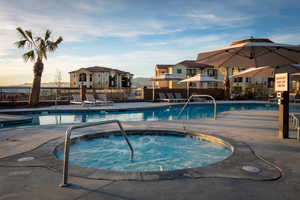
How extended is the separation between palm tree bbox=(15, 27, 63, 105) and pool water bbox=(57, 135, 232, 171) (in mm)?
11448

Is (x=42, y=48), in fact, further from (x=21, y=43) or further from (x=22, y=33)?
(x=22, y=33)

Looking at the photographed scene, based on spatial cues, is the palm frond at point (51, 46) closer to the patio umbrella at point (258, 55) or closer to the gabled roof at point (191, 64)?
the patio umbrella at point (258, 55)

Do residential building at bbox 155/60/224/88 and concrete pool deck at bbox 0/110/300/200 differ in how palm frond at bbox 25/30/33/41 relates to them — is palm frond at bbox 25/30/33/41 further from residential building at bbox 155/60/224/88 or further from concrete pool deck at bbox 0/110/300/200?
residential building at bbox 155/60/224/88

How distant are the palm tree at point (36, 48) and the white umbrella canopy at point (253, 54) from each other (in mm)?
11943

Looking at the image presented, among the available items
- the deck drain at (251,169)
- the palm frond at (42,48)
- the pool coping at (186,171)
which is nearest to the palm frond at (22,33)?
the palm frond at (42,48)

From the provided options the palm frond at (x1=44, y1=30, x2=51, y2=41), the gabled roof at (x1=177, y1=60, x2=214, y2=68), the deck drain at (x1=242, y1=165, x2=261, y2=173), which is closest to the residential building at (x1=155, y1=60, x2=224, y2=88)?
the gabled roof at (x1=177, y1=60, x2=214, y2=68)

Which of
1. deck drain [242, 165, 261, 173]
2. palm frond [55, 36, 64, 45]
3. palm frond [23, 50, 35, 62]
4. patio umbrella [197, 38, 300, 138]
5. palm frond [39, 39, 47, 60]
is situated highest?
palm frond [55, 36, 64, 45]

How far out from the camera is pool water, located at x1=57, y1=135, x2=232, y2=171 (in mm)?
4965

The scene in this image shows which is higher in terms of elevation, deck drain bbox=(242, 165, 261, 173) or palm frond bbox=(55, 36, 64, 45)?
palm frond bbox=(55, 36, 64, 45)

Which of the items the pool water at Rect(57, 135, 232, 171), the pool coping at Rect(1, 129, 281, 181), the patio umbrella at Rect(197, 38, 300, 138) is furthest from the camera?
the patio umbrella at Rect(197, 38, 300, 138)

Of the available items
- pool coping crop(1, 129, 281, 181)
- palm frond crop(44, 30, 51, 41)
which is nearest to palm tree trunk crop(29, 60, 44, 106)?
palm frond crop(44, 30, 51, 41)

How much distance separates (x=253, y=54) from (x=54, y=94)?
671 inches

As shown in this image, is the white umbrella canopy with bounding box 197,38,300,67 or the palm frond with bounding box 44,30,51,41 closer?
the white umbrella canopy with bounding box 197,38,300,67

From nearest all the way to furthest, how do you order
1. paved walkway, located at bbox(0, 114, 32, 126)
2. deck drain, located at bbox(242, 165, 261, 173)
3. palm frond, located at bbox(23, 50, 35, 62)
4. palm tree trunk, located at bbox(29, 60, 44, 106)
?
deck drain, located at bbox(242, 165, 261, 173)
paved walkway, located at bbox(0, 114, 32, 126)
palm frond, located at bbox(23, 50, 35, 62)
palm tree trunk, located at bbox(29, 60, 44, 106)
